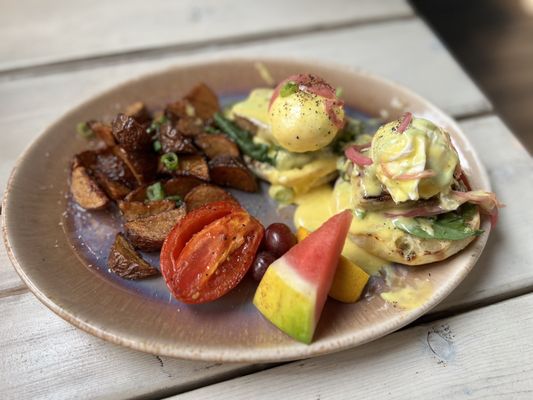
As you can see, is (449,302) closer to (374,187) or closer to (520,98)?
(374,187)

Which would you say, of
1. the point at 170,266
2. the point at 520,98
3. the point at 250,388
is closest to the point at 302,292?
the point at 250,388

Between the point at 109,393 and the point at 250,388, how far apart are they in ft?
1.70

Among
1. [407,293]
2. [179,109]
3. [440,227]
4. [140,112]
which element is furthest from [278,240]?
[140,112]

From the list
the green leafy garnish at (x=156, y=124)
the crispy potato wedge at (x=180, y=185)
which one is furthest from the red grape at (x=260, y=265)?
the green leafy garnish at (x=156, y=124)

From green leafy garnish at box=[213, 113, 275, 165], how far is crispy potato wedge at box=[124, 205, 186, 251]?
0.54 meters

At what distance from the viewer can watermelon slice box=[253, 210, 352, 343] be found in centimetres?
197

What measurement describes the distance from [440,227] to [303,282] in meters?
0.65

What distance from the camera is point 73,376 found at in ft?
6.73

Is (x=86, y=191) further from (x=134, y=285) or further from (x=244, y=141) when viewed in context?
(x=244, y=141)

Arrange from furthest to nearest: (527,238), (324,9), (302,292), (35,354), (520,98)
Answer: (324,9), (520,98), (527,238), (35,354), (302,292)

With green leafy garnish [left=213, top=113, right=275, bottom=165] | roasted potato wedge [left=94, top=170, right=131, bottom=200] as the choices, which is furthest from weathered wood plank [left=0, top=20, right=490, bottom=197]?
green leafy garnish [left=213, top=113, right=275, bottom=165]

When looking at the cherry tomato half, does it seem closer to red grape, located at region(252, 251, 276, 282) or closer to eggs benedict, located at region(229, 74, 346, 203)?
red grape, located at region(252, 251, 276, 282)

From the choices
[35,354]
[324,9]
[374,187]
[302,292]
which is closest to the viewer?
[302,292]

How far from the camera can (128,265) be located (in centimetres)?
229
